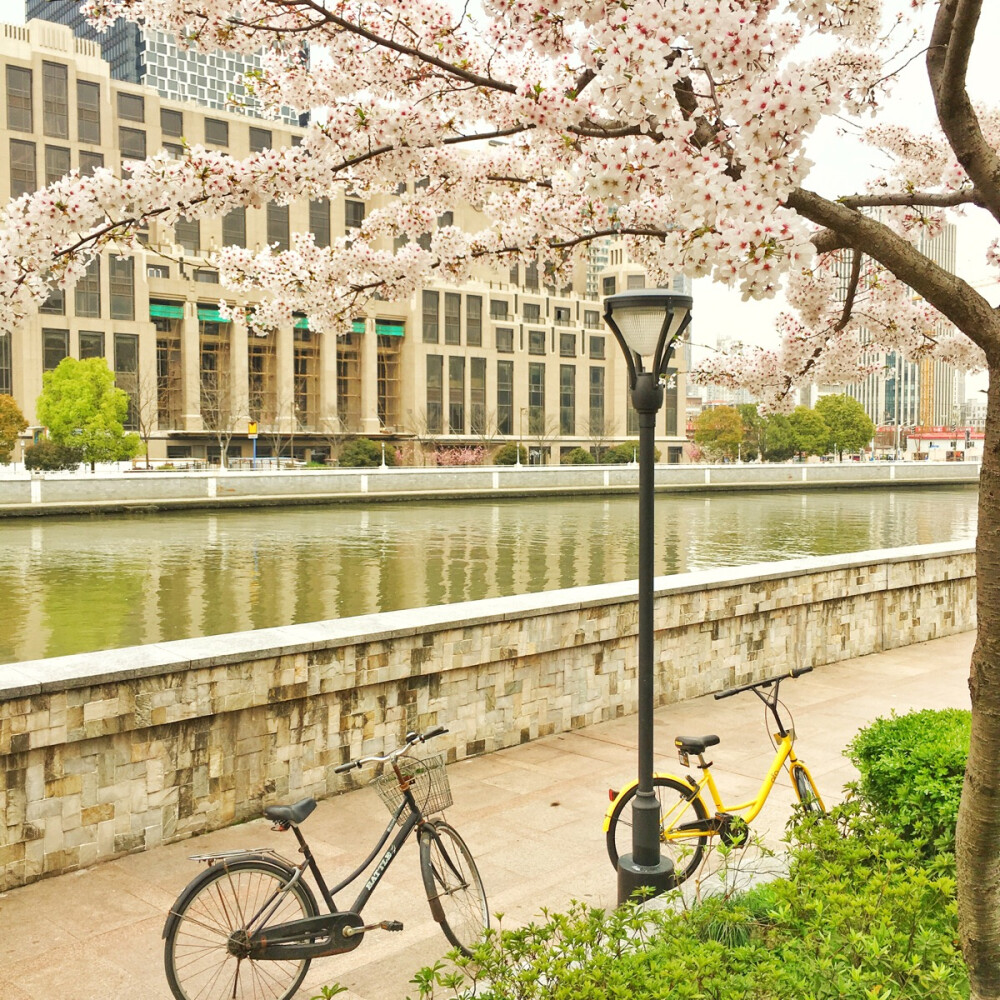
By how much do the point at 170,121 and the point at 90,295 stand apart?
51.0 feet

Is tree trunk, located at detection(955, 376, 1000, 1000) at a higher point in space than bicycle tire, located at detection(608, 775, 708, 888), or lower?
higher

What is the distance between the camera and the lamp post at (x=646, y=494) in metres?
5.33

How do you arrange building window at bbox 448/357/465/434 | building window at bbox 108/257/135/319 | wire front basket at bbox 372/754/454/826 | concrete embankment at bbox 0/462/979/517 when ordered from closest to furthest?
1. wire front basket at bbox 372/754/454/826
2. concrete embankment at bbox 0/462/979/517
3. building window at bbox 108/257/135/319
4. building window at bbox 448/357/465/434

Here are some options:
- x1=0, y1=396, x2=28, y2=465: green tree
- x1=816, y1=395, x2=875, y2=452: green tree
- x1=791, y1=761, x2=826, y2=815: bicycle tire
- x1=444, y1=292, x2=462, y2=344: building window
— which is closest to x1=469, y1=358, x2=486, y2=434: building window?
x1=444, y1=292, x2=462, y2=344: building window

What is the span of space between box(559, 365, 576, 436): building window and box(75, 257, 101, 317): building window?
1656 inches

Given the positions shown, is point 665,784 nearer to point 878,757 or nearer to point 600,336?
point 878,757

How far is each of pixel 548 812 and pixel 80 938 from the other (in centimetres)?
297

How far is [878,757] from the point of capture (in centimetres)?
552

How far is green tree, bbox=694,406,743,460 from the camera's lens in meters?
94.2

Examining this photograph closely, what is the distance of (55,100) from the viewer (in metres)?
71.7

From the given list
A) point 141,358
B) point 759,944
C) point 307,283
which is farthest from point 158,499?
point 141,358

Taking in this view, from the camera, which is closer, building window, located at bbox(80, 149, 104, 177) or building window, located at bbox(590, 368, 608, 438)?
building window, located at bbox(80, 149, 104, 177)

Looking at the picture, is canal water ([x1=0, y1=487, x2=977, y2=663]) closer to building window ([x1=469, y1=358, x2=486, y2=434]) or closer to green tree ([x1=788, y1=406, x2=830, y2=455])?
building window ([x1=469, y1=358, x2=486, y2=434])

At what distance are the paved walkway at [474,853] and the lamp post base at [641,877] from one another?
0.25 metres
